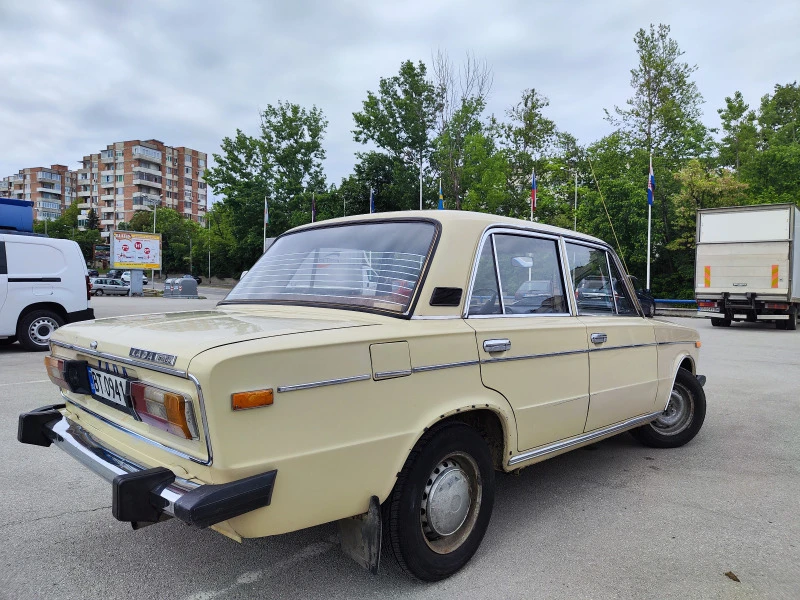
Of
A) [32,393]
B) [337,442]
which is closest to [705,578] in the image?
[337,442]

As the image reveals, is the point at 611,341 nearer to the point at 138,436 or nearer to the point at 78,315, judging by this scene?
the point at 138,436

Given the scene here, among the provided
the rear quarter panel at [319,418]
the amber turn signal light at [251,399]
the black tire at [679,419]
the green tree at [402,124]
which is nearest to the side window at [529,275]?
the rear quarter panel at [319,418]

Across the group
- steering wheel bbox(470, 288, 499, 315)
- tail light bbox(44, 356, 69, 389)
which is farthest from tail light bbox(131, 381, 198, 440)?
steering wheel bbox(470, 288, 499, 315)

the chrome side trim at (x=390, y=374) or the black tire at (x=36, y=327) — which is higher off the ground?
the chrome side trim at (x=390, y=374)

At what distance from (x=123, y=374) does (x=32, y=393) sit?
5.19m

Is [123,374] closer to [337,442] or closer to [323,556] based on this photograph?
[337,442]

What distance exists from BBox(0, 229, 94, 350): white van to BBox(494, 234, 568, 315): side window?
9328 mm

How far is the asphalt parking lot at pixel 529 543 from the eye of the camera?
8.50ft

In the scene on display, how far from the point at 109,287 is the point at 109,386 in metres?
43.8

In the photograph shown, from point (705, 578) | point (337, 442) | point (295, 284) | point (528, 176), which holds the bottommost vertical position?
point (705, 578)

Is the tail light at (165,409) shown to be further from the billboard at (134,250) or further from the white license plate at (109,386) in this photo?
the billboard at (134,250)

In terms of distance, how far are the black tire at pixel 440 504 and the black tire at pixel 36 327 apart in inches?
387

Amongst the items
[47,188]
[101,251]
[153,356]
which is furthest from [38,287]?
[47,188]

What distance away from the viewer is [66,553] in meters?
2.87
